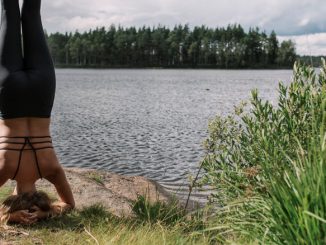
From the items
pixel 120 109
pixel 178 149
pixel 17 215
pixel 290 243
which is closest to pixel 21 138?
pixel 17 215

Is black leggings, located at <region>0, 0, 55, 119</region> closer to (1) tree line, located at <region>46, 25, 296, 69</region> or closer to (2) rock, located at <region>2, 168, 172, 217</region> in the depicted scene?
(2) rock, located at <region>2, 168, 172, 217</region>

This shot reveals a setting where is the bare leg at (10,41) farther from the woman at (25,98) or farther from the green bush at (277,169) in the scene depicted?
the green bush at (277,169)

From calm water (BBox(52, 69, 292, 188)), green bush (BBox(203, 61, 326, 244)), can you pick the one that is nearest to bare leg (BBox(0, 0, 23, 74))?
green bush (BBox(203, 61, 326, 244))

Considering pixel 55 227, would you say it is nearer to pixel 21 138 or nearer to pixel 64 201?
pixel 64 201

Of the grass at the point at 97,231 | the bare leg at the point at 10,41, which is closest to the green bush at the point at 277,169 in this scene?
the grass at the point at 97,231

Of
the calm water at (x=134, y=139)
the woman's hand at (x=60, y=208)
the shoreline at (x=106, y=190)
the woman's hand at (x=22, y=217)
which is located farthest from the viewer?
the calm water at (x=134, y=139)

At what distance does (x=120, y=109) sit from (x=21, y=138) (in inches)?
1390

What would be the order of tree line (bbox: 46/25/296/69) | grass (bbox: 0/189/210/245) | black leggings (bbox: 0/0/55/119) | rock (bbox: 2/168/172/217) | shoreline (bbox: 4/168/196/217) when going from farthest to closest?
tree line (bbox: 46/25/296/69) < rock (bbox: 2/168/172/217) < shoreline (bbox: 4/168/196/217) < black leggings (bbox: 0/0/55/119) < grass (bbox: 0/189/210/245)

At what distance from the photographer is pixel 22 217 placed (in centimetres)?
581

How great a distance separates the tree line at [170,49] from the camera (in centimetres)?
17812

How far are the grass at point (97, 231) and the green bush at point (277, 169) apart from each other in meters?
0.49

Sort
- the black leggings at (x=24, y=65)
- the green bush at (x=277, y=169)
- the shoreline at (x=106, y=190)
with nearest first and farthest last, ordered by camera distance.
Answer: the green bush at (x=277, y=169)
the black leggings at (x=24, y=65)
the shoreline at (x=106, y=190)

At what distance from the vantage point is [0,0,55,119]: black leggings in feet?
19.6

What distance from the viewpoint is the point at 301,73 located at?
6.81 m
